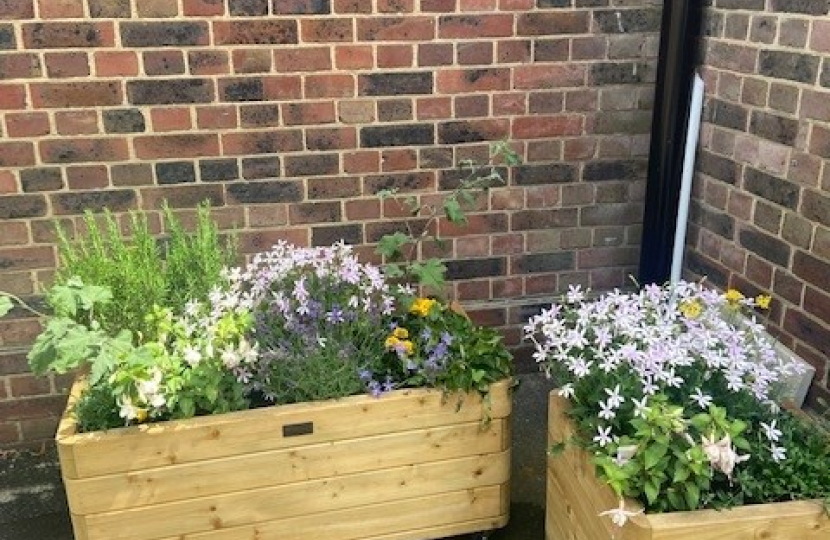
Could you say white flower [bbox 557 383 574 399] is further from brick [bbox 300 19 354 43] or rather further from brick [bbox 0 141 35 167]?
brick [bbox 0 141 35 167]

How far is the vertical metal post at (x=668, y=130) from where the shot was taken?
10.6 ft

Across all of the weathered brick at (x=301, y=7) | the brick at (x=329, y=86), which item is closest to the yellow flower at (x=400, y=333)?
the brick at (x=329, y=86)

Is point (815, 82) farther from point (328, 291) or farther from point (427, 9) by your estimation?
point (328, 291)

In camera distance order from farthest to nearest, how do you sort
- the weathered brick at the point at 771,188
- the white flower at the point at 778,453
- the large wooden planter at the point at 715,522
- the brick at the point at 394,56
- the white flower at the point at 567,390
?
the brick at the point at 394,56 < the weathered brick at the point at 771,188 < the white flower at the point at 567,390 < the white flower at the point at 778,453 < the large wooden planter at the point at 715,522

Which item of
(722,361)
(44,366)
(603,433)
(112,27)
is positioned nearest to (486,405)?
(603,433)

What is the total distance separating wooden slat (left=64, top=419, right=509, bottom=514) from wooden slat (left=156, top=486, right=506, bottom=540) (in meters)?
0.13

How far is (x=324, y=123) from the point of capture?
317cm

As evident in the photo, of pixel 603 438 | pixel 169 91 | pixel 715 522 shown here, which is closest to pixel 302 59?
pixel 169 91

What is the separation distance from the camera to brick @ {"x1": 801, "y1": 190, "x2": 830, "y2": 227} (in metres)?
2.62

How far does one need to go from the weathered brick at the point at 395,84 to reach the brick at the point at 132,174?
82 centimetres

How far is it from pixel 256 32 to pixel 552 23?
1105 mm

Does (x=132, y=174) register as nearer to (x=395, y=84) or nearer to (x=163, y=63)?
(x=163, y=63)

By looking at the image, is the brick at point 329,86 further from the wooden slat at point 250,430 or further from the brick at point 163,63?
the wooden slat at point 250,430

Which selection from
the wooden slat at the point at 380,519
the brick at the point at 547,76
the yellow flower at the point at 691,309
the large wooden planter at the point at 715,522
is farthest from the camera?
the brick at the point at 547,76
